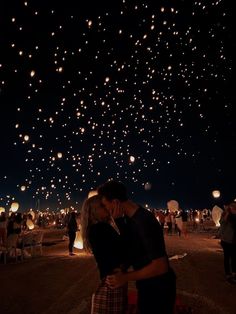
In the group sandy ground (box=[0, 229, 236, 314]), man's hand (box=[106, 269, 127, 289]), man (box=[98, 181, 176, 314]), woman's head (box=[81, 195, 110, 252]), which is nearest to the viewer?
man (box=[98, 181, 176, 314])

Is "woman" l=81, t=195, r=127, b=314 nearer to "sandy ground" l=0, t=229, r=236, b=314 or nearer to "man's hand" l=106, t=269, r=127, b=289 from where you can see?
"man's hand" l=106, t=269, r=127, b=289

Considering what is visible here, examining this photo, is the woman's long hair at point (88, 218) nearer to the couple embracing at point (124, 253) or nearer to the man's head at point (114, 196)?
the couple embracing at point (124, 253)

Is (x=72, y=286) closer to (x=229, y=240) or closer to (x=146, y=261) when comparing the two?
(x=229, y=240)

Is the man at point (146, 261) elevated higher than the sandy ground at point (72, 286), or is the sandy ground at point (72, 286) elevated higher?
the man at point (146, 261)

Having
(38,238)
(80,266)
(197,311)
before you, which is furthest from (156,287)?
(38,238)

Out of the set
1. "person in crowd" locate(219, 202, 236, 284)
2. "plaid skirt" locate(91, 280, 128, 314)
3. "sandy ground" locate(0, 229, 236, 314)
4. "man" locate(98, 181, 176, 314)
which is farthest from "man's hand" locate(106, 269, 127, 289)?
"person in crowd" locate(219, 202, 236, 284)

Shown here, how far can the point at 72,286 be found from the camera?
8898 millimetres

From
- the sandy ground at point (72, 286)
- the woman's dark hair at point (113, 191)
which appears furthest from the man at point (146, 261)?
the sandy ground at point (72, 286)

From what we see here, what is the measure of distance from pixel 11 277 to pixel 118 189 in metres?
7.89

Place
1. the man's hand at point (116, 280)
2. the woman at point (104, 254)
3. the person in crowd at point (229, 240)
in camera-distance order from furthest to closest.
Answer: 1. the person in crowd at point (229, 240)
2. the woman at point (104, 254)
3. the man's hand at point (116, 280)

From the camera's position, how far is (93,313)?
345 centimetres

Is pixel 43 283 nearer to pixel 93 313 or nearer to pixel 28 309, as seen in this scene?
pixel 28 309

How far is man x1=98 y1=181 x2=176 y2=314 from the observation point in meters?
2.98

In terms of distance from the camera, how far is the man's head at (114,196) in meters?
3.21
